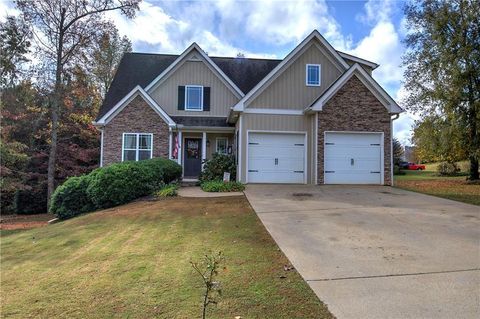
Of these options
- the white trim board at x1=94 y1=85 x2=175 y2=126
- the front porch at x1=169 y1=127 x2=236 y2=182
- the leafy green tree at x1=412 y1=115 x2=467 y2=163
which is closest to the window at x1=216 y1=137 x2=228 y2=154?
the front porch at x1=169 y1=127 x2=236 y2=182

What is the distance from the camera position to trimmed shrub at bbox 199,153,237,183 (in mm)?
15914

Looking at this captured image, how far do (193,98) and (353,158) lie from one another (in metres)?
9.36

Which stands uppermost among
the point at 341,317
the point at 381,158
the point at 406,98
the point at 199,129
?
the point at 406,98

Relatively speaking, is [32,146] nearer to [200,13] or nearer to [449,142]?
[200,13]

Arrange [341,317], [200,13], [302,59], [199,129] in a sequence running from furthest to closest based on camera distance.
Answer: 1. [199,129]
2. [302,59]
3. [200,13]
4. [341,317]

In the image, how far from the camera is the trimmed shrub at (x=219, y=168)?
15.9m

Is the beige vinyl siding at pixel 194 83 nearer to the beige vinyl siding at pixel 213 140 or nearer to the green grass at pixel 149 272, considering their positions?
the beige vinyl siding at pixel 213 140

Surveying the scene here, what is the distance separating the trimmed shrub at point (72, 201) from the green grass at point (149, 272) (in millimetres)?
3279

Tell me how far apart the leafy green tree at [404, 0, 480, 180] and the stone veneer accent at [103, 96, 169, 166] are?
622 inches

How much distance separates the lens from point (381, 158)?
48.9 ft

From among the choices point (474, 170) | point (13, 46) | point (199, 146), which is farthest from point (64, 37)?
point (474, 170)

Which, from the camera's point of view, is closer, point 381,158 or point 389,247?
point 389,247

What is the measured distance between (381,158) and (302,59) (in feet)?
19.2

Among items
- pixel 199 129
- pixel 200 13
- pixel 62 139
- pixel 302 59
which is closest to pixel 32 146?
pixel 62 139
